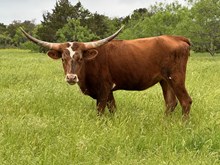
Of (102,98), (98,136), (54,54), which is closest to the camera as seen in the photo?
(98,136)

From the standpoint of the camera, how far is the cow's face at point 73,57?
6.53 meters

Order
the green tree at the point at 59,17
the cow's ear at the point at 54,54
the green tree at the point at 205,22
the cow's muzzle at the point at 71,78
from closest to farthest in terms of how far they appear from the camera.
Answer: the cow's muzzle at the point at 71,78 → the cow's ear at the point at 54,54 → the green tree at the point at 205,22 → the green tree at the point at 59,17

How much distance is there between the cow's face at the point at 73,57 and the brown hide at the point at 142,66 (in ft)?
1.26

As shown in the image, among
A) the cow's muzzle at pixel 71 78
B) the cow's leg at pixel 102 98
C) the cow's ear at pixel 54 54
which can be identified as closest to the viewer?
the cow's muzzle at pixel 71 78

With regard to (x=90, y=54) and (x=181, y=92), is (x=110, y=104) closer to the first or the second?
(x=90, y=54)

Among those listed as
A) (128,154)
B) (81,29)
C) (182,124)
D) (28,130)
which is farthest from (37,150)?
(81,29)

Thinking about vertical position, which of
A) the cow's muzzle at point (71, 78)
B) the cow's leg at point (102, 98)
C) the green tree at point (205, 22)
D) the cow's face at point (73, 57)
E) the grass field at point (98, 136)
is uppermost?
the green tree at point (205, 22)

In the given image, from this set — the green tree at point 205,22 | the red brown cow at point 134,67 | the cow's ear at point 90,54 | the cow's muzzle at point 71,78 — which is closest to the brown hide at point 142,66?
the red brown cow at point 134,67

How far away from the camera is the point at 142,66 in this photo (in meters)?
7.55

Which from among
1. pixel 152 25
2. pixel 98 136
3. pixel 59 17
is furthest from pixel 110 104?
pixel 59 17

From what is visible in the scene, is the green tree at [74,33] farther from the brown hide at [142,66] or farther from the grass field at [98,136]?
the grass field at [98,136]

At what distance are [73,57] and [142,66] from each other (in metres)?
1.49

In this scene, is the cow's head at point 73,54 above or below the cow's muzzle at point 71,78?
above

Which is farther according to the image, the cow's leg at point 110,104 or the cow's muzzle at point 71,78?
the cow's leg at point 110,104
